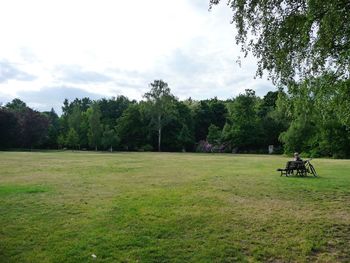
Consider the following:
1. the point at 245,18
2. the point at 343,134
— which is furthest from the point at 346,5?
the point at 343,134

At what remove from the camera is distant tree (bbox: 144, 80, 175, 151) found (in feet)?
244

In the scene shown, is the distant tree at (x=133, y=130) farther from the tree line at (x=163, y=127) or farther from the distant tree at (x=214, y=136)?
the distant tree at (x=214, y=136)

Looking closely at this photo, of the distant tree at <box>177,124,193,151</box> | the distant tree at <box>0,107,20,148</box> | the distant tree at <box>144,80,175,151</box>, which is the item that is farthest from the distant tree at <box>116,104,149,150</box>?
the distant tree at <box>0,107,20,148</box>

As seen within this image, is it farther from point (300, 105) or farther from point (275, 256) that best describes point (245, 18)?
point (275, 256)

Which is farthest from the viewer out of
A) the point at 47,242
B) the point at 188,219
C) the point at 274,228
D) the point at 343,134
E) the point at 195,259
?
the point at 343,134

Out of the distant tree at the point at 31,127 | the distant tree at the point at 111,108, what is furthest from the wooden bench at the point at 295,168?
the distant tree at the point at 111,108

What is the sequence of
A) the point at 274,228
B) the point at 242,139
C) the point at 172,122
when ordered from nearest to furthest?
the point at 274,228
the point at 242,139
the point at 172,122

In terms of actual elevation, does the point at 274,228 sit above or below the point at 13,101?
below

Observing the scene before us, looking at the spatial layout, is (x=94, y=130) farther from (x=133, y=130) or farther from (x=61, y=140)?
(x=61, y=140)

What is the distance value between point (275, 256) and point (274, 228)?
156cm

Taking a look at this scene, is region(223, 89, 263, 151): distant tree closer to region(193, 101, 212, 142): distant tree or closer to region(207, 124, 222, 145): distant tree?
region(207, 124, 222, 145): distant tree

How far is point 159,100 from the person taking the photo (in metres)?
74.5

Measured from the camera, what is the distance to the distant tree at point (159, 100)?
7444cm

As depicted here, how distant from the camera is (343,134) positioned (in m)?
43.9
